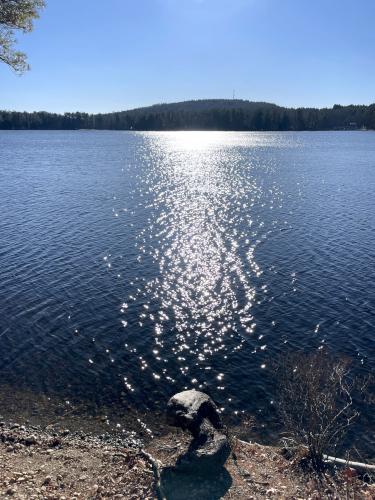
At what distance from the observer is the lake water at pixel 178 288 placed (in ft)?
90.3

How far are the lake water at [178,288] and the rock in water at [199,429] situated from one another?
13.1 ft

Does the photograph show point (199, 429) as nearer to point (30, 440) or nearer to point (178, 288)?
point (30, 440)

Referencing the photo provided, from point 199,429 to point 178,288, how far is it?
20.4m

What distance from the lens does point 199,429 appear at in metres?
20.0

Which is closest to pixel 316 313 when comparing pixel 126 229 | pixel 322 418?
pixel 322 418

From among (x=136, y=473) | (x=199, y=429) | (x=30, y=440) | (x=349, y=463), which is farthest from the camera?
(x=30, y=440)

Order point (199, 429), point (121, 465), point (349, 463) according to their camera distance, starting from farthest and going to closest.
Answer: point (199, 429) → point (121, 465) → point (349, 463)

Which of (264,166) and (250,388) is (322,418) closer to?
(250,388)

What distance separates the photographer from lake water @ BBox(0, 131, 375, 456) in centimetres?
2752

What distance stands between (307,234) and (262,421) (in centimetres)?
3570

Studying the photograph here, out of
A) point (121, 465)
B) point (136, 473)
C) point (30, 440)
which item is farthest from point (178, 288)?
point (136, 473)

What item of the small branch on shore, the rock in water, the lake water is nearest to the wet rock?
the lake water

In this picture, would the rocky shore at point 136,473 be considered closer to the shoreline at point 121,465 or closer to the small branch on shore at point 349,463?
the shoreline at point 121,465

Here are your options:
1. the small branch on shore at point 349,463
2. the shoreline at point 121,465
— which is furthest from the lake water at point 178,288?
the small branch on shore at point 349,463
